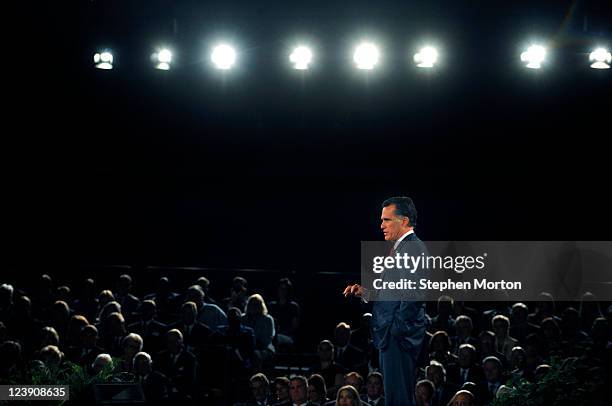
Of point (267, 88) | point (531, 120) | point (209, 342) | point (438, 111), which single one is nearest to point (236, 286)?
point (209, 342)

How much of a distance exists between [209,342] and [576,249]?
24.5ft

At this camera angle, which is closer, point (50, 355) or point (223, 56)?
point (50, 355)

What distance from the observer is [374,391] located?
8.96m

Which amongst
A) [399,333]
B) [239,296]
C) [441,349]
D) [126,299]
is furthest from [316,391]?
[126,299]

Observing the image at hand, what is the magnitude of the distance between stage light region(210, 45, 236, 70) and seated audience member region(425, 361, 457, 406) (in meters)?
5.99

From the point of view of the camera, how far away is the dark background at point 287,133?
1262cm

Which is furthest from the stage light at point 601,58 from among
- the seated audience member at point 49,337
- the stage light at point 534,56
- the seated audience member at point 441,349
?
the seated audience member at point 49,337

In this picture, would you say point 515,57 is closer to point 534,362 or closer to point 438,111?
point 438,111

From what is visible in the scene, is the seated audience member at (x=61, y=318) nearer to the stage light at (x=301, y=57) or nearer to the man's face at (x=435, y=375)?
the man's face at (x=435, y=375)

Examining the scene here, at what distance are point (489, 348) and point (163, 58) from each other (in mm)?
6550

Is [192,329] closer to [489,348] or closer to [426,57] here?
[489,348]

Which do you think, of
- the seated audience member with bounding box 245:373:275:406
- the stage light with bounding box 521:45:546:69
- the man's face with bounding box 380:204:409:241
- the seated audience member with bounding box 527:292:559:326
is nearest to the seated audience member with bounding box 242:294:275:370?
the seated audience member with bounding box 245:373:275:406

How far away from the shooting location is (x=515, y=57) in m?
12.9

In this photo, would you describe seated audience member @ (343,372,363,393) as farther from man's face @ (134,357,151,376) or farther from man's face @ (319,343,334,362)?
man's face @ (134,357,151,376)
